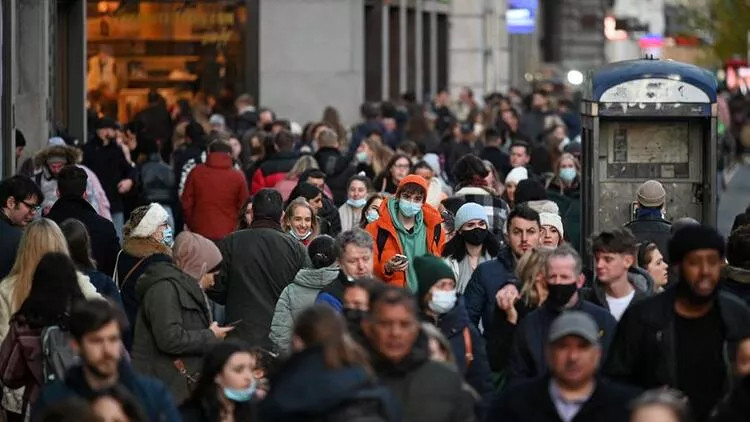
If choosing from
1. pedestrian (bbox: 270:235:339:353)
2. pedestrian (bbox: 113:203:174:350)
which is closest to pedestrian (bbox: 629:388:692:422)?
pedestrian (bbox: 270:235:339:353)

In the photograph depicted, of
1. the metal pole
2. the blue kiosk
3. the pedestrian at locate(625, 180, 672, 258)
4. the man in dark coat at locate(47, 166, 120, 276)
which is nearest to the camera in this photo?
the pedestrian at locate(625, 180, 672, 258)

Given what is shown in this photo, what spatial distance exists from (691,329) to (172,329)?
3.11 metres

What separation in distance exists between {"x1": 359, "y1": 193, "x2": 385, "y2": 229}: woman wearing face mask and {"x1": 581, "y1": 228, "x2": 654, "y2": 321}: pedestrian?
4.83 meters

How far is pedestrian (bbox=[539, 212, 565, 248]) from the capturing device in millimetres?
14617

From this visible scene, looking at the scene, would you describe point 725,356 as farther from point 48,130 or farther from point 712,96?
point 48,130

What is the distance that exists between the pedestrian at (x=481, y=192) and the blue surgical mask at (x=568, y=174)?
7.84 feet

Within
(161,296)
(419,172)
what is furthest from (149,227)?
(419,172)

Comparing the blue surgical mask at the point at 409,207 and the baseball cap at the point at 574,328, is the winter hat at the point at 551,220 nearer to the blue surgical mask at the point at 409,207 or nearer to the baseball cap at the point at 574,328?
the blue surgical mask at the point at 409,207

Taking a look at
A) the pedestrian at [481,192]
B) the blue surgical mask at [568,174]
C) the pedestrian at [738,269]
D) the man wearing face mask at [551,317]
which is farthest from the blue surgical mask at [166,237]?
the blue surgical mask at [568,174]

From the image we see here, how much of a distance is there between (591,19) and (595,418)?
71.4m

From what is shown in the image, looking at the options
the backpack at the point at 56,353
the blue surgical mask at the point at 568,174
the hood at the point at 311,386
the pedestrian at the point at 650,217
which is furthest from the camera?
the blue surgical mask at the point at 568,174

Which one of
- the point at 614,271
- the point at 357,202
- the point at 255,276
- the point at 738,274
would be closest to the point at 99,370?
the point at 614,271

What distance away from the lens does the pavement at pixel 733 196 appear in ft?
115

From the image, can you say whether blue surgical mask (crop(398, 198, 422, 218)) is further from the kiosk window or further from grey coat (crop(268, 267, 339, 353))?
the kiosk window
